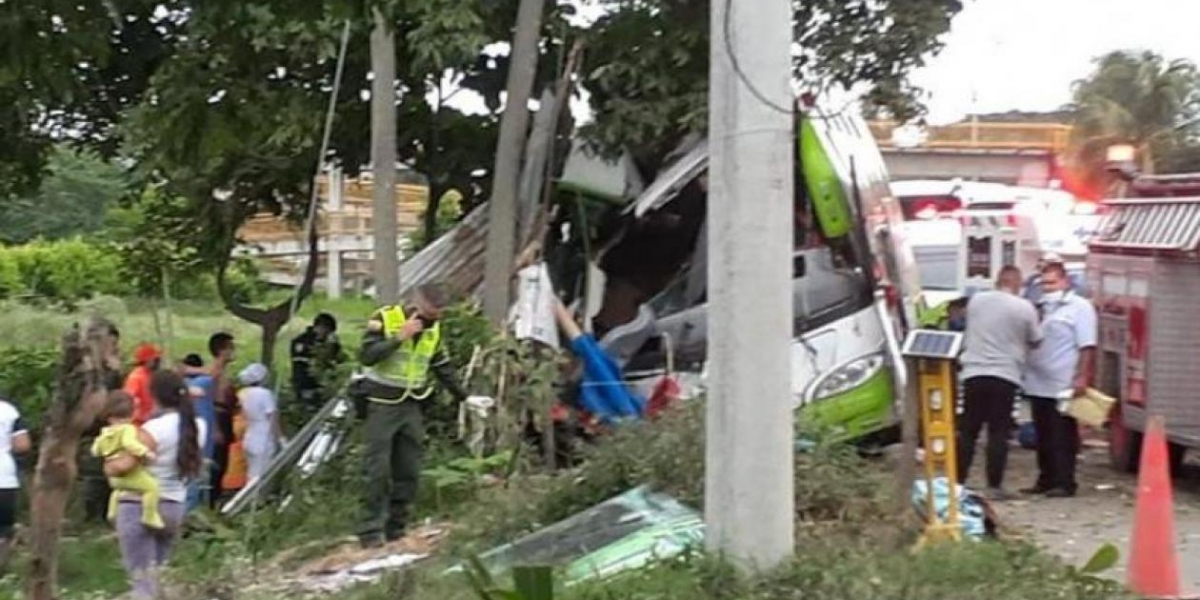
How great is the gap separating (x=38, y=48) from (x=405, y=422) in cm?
373

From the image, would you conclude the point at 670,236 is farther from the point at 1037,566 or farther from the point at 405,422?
the point at 1037,566

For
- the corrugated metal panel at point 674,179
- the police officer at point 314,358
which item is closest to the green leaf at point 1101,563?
the corrugated metal panel at point 674,179

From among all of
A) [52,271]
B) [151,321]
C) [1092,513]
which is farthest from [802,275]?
[52,271]

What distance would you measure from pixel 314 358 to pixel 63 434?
30.0 ft

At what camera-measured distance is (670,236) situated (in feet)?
50.1

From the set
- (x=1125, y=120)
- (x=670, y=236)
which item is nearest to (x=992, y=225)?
(x=670, y=236)

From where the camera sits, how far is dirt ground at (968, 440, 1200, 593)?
10.9 meters

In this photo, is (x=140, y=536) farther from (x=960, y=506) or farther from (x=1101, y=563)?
(x=1101, y=563)

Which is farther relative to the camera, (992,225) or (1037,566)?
(992,225)

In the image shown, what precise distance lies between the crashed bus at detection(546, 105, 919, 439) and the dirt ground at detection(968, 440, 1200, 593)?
1160mm

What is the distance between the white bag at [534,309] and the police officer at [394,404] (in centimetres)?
226

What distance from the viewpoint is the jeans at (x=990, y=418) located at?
1298 cm

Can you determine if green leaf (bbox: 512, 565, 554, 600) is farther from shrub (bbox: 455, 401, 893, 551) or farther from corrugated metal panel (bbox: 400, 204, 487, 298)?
corrugated metal panel (bbox: 400, 204, 487, 298)

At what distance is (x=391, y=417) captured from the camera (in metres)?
11.2
